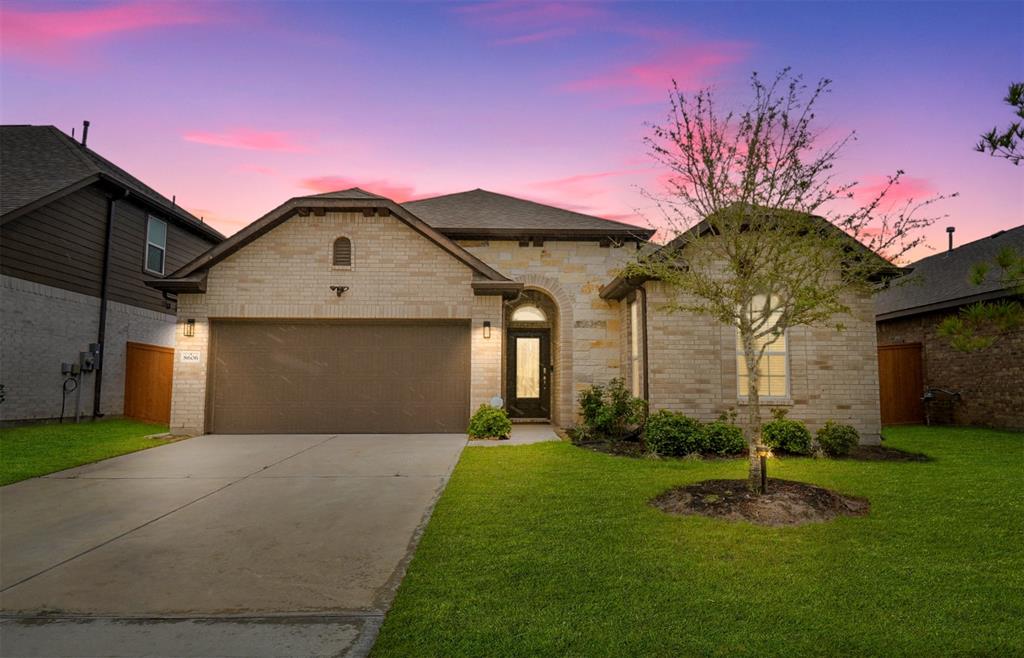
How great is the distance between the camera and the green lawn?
2875 mm

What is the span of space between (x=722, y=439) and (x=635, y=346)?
10.1 feet

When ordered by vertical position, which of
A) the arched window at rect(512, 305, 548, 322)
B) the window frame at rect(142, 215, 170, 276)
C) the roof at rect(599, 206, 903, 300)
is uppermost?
the window frame at rect(142, 215, 170, 276)

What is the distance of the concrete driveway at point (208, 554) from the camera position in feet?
9.98

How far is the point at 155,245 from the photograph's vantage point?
649 inches

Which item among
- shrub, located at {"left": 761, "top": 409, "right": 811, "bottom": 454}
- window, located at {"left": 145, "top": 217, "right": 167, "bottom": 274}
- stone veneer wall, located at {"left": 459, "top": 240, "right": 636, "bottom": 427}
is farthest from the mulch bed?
window, located at {"left": 145, "top": 217, "right": 167, "bottom": 274}

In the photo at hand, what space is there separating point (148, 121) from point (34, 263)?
422cm

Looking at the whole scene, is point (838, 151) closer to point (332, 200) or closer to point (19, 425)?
point (332, 200)

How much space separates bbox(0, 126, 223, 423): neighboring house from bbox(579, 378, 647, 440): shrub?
11030mm

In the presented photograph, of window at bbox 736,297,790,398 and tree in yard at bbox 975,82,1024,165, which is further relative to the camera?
window at bbox 736,297,790,398

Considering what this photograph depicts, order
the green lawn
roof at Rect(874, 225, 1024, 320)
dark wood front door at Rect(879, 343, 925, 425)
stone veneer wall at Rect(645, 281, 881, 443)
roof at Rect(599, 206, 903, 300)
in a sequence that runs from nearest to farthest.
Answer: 1. the green lawn
2. roof at Rect(599, 206, 903, 300)
3. stone veneer wall at Rect(645, 281, 881, 443)
4. roof at Rect(874, 225, 1024, 320)
5. dark wood front door at Rect(879, 343, 925, 425)

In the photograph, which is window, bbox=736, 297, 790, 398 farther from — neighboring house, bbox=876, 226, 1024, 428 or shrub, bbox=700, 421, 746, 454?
neighboring house, bbox=876, 226, 1024, 428

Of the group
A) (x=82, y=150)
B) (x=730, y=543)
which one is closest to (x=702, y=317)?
(x=730, y=543)

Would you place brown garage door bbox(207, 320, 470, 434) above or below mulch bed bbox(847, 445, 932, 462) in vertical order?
above

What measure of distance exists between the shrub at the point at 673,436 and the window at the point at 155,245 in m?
15.6
